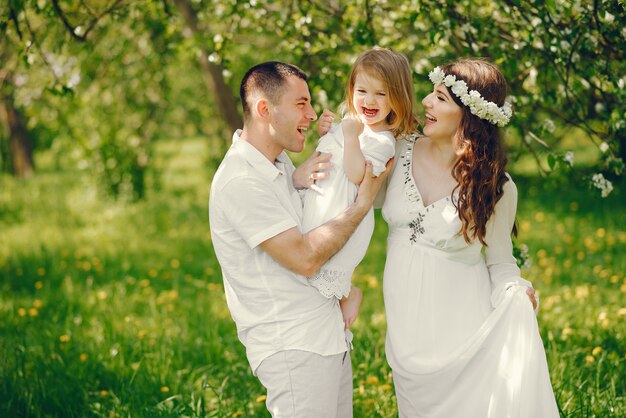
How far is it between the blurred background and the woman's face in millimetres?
569

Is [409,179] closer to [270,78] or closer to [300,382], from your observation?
[270,78]

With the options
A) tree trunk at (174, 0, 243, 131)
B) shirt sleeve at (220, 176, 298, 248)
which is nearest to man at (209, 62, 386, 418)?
shirt sleeve at (220, 176, 298, 248)

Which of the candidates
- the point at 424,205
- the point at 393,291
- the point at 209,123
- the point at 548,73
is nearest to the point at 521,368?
the point at 393,291

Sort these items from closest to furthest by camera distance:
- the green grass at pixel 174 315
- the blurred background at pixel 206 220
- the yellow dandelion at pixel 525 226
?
the blurred background at pixel 206 220, the green grass at pixel 174 315, the yellow dandelion at pixel 525 226

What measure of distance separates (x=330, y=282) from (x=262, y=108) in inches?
29.0

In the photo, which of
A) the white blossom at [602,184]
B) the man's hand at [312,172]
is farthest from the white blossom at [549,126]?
the man's hand at [312,172]

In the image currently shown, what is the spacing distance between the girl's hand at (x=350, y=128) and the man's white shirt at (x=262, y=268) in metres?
0.32

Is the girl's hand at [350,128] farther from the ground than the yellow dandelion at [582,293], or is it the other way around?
the girl's hand at [350,128]

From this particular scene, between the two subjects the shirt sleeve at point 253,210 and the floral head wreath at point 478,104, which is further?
the floral head wreath at point 478,104

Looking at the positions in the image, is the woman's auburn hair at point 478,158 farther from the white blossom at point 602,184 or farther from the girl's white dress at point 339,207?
the white blossom at point 602,184

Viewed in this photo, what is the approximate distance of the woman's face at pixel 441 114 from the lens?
2740mm

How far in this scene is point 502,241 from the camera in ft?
9.24

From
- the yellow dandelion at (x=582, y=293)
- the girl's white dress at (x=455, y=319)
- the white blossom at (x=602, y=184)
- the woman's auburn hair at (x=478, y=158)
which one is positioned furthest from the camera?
the yellow dandelion at (x=582, y=293)

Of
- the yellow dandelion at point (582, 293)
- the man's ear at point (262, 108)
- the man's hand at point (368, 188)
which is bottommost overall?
the yellow dandelion at point (582, 293)
